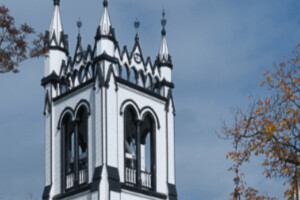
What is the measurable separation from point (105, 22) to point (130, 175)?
748cm

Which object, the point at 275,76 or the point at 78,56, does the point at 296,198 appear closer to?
the point at 275,76

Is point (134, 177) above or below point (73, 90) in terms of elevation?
below

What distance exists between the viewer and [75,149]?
122ft

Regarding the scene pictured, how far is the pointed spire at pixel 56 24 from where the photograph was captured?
4044 centimetres

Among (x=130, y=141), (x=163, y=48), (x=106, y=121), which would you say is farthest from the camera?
(x=163, y=48)

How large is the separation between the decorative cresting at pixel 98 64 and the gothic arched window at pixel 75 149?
1.53m

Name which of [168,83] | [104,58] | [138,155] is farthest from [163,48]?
[138,155]

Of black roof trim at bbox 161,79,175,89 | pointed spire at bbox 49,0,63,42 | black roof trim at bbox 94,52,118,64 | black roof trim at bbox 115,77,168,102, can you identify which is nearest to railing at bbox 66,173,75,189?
black roof trim at bbox 115,77,168,102

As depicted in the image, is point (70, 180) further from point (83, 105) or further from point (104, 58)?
point (104, 58)

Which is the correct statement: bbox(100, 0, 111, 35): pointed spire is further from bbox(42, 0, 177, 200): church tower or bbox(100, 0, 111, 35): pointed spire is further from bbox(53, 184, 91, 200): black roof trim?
bbox(53, 184, 91, 200): black roof trim

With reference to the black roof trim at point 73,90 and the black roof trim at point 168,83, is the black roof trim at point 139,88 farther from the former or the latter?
the black roof trim at point 73,90

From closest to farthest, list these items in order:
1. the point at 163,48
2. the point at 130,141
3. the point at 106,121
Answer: the point at 106,121 → the point at 130,141 → the point at 163,48

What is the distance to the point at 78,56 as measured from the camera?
39.2 meters

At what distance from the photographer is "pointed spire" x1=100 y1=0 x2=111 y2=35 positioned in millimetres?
37969
